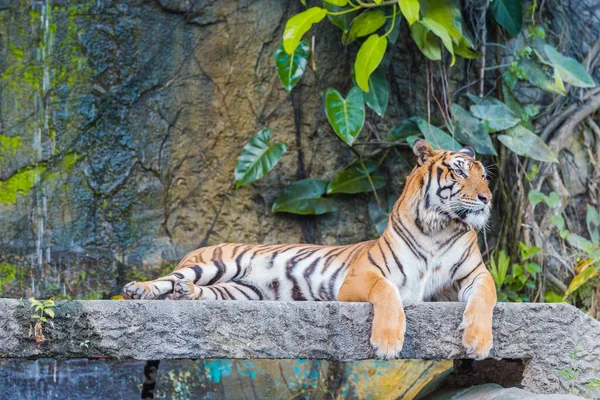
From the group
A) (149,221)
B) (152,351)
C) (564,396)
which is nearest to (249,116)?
(149,221)

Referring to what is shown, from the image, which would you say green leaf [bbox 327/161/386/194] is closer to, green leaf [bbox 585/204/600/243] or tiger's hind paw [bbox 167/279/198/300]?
green leaf [bbox 585/204/600/243]

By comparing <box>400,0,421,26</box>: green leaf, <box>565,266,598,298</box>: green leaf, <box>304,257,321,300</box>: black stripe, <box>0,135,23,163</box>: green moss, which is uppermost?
<box>400,0,421,26</box>: green leaf

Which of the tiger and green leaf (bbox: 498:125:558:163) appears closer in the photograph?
the tiger

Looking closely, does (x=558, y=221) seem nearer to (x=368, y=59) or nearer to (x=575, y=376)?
(x=368, y=59)

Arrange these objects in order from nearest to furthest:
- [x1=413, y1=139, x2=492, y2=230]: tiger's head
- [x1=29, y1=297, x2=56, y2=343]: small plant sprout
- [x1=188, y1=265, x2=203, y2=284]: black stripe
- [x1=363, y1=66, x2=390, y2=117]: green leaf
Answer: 1. [x1=29, y1=297, x2=56, y2=343]: small plant sprout
2. [x1=413, y1=139, x2=492, y2=230]: tiger's head
3. [x1=188, y1=265, x2=203, y2=284]: black stripe
4. [x1=363, y1=66, x2=390, y2=117]: green leaf

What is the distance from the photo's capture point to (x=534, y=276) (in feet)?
18.2

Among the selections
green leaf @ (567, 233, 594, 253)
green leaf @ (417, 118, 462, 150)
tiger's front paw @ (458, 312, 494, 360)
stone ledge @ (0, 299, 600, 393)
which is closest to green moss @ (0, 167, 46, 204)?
stone ledge @ (0, 299, 600, 393)

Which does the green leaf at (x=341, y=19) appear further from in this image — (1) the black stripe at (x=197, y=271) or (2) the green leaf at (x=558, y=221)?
(1) the black stripe at (x=197, y=271)

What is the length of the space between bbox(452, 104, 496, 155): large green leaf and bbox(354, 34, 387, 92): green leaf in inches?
33.4

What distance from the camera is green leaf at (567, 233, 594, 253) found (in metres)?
5.50

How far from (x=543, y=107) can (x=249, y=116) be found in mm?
2224

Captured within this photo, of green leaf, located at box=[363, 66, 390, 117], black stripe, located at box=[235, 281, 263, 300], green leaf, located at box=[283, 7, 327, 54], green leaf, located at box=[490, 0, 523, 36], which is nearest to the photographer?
black stripe, located at box=[235, 281, 263, 300]

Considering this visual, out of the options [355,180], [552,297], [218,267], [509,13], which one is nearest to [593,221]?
[552,297]

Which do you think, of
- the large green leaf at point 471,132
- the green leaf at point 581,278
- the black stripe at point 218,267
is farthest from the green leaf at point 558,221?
the black stripe at point 218,267
